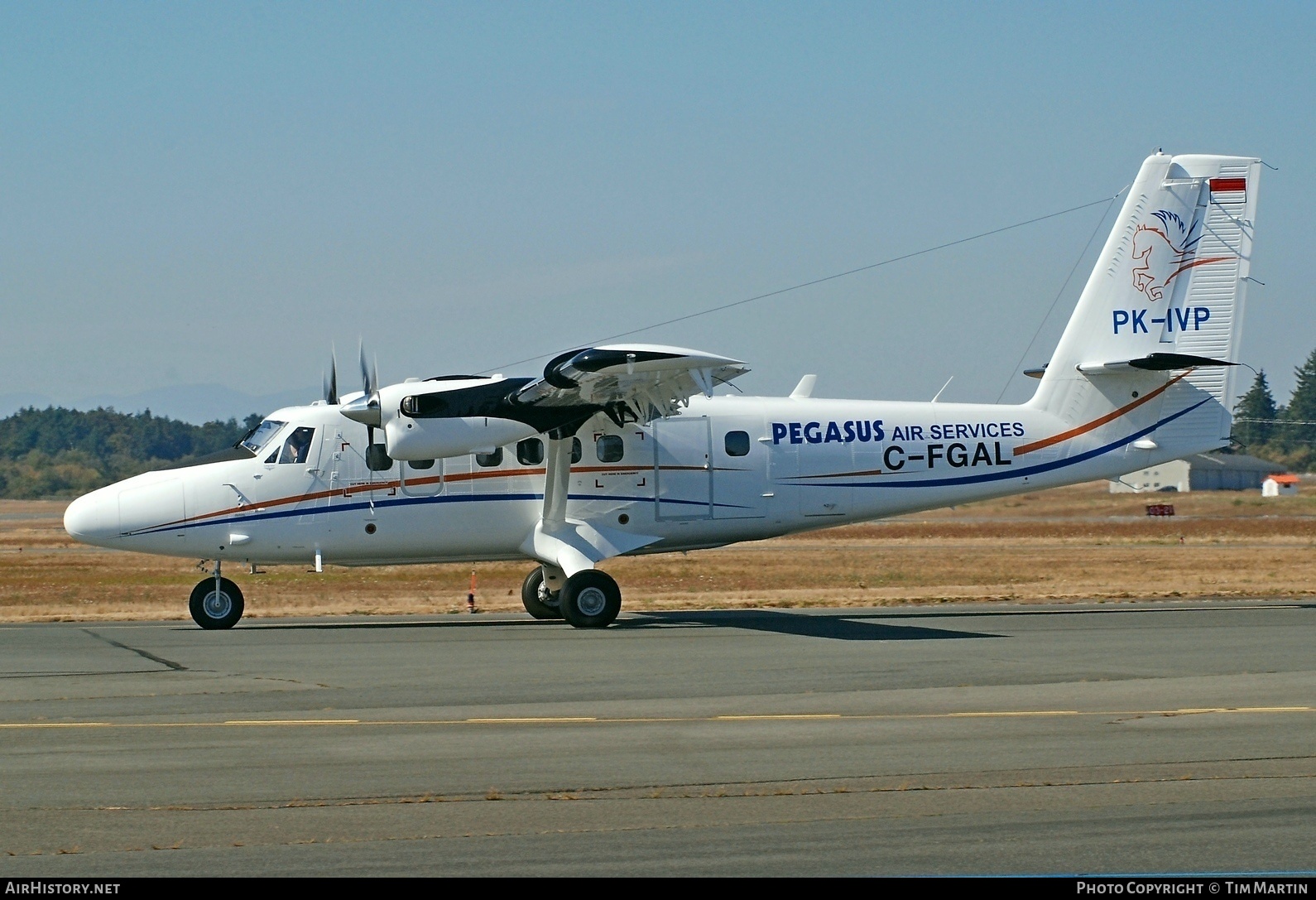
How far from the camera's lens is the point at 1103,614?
2127cm

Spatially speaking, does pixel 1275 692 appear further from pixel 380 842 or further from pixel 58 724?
pixel 58 724

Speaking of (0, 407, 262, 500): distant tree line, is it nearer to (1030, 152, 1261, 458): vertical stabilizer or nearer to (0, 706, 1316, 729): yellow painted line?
(1030, 152, 1261, 458): vertical stabilizer

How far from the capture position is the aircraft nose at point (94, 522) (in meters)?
19.7

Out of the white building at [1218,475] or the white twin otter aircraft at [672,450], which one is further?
the white building at [1218,475]

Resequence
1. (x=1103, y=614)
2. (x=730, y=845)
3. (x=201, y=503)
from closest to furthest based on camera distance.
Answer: (x=730, y=845) < (x=201, y=503) < (x=1103, y=614)

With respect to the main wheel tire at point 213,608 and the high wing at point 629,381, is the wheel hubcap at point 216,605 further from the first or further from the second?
the high wing at point 629,381

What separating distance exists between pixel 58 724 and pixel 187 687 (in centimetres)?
230

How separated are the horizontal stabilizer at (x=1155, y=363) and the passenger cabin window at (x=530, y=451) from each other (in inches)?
352

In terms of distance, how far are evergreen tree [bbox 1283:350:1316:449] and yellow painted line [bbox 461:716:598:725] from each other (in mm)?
139135

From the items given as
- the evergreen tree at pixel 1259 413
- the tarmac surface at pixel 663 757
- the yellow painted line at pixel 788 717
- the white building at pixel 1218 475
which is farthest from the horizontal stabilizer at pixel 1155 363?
the evergreen tree at pixel 1259 413

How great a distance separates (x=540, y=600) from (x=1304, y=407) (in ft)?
537

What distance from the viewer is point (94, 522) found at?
19688 mm

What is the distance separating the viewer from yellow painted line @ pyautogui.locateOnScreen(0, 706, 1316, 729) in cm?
1097
